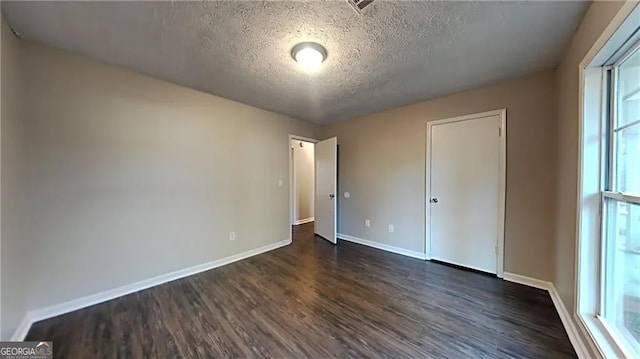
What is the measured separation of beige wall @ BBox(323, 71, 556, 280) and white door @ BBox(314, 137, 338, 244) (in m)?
0.26

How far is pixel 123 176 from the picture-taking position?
2.55 m

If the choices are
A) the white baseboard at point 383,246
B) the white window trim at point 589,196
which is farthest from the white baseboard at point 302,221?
the white window trim at point 589,196

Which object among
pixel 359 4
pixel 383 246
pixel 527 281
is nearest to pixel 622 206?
pixel 527 281

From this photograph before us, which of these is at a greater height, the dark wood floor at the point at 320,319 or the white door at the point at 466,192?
the white door at the point at 466,192

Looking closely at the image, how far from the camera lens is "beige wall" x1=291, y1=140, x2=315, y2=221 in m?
6.42

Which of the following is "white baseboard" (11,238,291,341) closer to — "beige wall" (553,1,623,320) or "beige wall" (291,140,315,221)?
"beige wall" (291,140,315,221)

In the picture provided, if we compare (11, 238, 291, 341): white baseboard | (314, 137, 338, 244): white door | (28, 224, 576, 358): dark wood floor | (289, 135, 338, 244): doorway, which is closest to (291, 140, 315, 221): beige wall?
(289, 135, 338, 244): doorway

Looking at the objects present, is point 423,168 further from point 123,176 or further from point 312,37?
point 123,176

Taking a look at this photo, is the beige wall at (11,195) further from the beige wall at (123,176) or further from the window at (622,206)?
the window at (622,206)

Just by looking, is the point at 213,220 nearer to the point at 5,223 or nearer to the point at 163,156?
the point at 163,156

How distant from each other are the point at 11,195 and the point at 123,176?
810 mm

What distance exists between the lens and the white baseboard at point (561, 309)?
1.68m

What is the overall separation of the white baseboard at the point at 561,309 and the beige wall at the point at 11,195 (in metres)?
3.76

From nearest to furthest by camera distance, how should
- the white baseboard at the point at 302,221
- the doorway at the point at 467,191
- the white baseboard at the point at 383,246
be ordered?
the doorway at the point at 467,191, the white baseboard at the point at 383,246, the white baseboard at the point at 302,221
